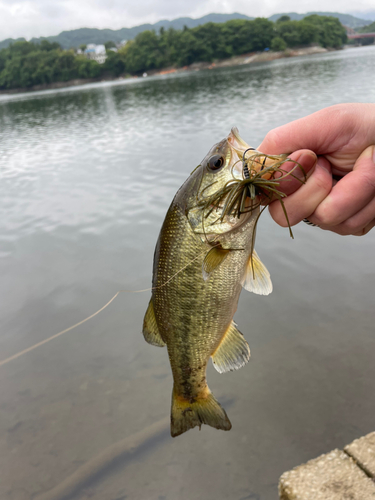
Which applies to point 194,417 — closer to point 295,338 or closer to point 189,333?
point 189,333

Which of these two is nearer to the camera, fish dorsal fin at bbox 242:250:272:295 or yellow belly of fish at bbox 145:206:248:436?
yellow belly of fish at bbox 145:206:248:436

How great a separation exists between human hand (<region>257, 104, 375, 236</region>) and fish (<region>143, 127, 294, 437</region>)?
196 millimetres

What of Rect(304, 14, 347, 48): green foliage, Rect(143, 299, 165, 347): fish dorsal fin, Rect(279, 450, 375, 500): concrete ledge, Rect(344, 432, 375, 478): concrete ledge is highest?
Rect(304, 14, 347, 48): green foliage

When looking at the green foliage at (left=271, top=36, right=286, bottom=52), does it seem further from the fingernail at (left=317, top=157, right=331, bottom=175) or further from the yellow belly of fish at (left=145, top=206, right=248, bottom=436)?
the yellow belly of fish at (left=145, top=206, right=248, bottom=436)

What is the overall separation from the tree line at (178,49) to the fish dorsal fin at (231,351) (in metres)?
130

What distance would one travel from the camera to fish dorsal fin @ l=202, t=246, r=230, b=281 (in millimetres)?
2232

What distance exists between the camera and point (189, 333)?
2564 millimetres

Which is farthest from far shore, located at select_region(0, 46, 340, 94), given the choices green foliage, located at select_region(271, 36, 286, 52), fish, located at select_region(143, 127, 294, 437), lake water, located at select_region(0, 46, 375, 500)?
fish, located at select_region(143, 127, 294, 437)

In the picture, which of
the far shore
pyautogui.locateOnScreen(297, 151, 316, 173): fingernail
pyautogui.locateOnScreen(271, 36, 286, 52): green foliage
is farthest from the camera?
pyautogui.locateOnScreen(271, 36, 286, 52): green foliage

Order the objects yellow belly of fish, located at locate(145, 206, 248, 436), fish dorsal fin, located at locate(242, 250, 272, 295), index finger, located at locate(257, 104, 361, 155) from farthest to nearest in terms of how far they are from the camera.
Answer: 1. fish dorsal fin, located at locate(242, 250, 272, 295)
2. yellow belly of fish, located at locate(145, 206, 248, 436)
3. index finger, located at locate(257, 104, 361, 155)

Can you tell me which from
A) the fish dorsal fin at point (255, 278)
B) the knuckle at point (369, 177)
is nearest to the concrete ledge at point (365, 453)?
the fish dorsal fin at point (255, 278)

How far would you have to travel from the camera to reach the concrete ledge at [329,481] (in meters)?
2.64

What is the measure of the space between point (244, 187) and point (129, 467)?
3655mm

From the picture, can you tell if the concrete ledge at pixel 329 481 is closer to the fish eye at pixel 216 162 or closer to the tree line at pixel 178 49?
the fish eye at pixel 216 162
